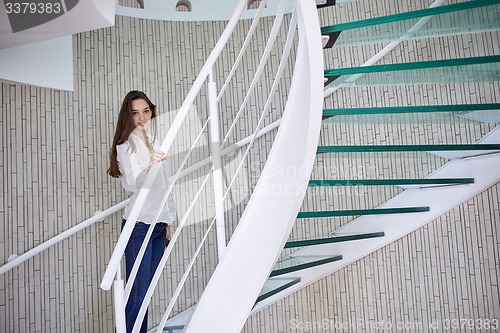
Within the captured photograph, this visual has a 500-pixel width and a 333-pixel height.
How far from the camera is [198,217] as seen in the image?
3.19 m

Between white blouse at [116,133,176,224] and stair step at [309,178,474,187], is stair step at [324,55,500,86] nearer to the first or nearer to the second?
stair step at [309,178,474,187]

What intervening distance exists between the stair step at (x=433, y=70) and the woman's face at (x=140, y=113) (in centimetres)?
99

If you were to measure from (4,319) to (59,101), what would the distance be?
1.23 meters

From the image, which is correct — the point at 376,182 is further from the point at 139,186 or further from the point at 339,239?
the point at 139,186

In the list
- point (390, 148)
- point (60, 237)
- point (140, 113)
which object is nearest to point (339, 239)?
point (390, 148)

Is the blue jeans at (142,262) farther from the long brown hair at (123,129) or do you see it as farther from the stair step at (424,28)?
the stair step at (424,28)

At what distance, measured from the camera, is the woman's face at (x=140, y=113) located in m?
2.59

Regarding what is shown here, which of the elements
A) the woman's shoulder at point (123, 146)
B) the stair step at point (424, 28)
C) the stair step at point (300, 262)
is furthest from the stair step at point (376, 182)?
the woman's shoulder at point (123, 146)

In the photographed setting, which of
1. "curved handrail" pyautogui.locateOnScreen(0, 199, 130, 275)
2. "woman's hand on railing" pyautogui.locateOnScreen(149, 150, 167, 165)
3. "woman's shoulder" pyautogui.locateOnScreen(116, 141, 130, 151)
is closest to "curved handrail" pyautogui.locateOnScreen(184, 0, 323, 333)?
"woman's hand on railing" pyautogui.locateOnScreen(149, 150, 167, 165)

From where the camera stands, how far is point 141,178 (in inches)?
92.0

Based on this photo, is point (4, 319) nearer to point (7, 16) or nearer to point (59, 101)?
point (59, 101)

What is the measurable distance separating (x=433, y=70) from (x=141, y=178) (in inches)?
53.8

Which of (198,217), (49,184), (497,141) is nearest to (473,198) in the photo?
(497,141)

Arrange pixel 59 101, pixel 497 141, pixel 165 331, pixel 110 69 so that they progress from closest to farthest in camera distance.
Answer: pixel 165 331
pixel 497 141
pixel 59 101
pixel 110 69
